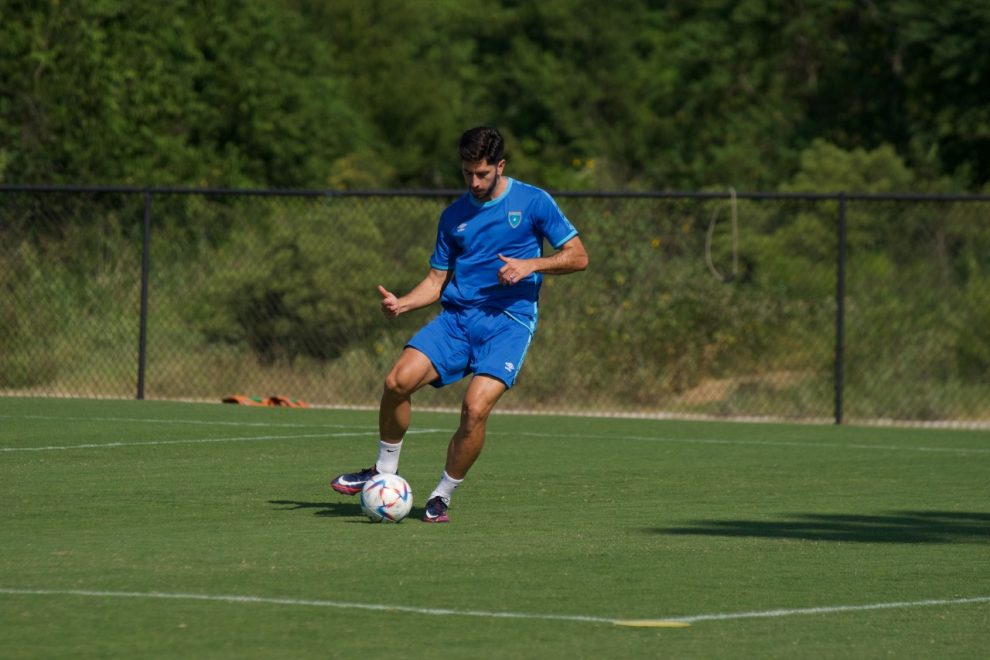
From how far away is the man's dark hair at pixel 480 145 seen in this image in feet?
33.0

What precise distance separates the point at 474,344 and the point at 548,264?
0.63 meters

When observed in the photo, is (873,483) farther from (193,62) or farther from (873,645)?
(193,62)

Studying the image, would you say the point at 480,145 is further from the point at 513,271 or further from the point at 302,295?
the point at 302,295

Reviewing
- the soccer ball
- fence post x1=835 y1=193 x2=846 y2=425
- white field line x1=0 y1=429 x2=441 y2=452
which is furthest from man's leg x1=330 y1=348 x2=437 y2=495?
fence post x1=835 y1=193 x2=846 y2=425

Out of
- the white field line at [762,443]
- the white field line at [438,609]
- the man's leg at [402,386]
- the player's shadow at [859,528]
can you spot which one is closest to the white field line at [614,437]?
the white field line at [762,443]

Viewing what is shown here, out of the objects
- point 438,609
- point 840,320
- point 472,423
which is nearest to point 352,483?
point 472,423

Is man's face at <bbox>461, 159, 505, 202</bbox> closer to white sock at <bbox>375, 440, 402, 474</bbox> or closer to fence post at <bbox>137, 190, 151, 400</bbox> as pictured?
white sock at <bbox>375, 440, 402, 474</bbox>

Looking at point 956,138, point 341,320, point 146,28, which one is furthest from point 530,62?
point 341,320

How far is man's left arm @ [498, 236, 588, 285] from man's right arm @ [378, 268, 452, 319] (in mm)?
528

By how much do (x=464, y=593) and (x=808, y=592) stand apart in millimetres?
1462

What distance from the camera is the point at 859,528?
408 inches

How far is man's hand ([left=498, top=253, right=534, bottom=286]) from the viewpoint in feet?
32.3

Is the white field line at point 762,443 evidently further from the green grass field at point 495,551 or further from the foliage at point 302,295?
the foliage at point 302,295

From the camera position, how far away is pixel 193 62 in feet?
119
